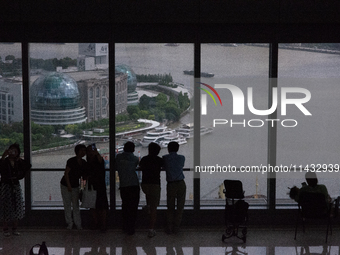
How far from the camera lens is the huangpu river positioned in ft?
27.0

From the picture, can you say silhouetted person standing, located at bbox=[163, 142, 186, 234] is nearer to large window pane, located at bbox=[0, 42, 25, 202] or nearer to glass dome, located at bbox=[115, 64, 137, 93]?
glass dome, located at bbox=[115, 64, 137, 93]

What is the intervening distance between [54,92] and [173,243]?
3278mm

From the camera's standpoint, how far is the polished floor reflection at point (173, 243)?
716 centimetres

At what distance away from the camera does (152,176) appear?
779 centimetres

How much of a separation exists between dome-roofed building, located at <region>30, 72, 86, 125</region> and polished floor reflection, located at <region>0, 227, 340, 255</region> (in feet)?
6.32

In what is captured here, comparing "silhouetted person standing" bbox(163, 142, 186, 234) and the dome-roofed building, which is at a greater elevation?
the dome-roofed building

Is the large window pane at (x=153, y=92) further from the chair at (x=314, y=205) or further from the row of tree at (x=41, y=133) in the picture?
the chair at (x=314, y=205)

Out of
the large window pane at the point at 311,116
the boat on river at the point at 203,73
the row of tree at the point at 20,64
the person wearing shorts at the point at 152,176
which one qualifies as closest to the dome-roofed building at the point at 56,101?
the row of tree at the point at 20,64

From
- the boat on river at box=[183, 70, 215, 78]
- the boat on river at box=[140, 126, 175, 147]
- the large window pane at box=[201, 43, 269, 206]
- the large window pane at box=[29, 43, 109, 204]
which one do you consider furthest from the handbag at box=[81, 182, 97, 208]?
the boat on river at box=[183, 70, 215, 78]

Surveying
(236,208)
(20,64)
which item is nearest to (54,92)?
(20,64)

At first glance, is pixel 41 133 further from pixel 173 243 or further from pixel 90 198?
pixel 173 243

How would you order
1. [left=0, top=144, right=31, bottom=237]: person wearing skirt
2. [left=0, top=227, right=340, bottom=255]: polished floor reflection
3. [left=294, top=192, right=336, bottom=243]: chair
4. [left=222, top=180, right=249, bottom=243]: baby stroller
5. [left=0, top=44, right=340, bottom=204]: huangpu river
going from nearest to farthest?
[left=0, top=227, right=340, bottom=255]: polished floor reflection
[left=294, top=192, right=336, bottom=243]: chair
[left=222, top=180, right=249, bottom=243]: baby stroller
[left=0, top=144, right=31, bottom=237]: person wearing skirt
[left=0, top=44, right=340, bottom=204]: huangpu river

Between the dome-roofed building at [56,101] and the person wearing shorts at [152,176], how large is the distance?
55.0 inches
